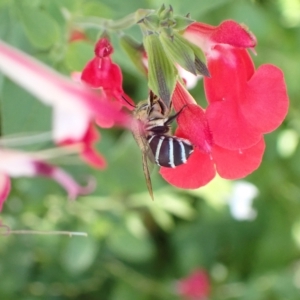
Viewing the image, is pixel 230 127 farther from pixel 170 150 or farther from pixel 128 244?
pixel 128 244

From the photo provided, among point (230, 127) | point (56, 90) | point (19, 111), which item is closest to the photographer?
point (56, 90)

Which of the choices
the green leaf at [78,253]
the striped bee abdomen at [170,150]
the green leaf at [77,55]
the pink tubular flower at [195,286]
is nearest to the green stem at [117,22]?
the green leaf at [77,55]

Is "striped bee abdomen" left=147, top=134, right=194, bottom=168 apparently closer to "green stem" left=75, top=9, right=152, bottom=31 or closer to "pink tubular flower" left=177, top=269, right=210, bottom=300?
"green stem" left=75, top=9, right=152, bottom=31

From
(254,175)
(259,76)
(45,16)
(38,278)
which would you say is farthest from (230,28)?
(38,278)

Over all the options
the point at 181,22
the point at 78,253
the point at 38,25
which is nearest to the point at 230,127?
the point at 181,22

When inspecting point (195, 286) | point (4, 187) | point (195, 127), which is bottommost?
point (195, 286)

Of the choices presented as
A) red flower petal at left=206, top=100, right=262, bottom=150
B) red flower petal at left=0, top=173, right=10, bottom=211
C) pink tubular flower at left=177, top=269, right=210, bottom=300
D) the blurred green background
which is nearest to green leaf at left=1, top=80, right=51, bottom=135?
red flower petal at left=0, top=173, right=10, bottom=211

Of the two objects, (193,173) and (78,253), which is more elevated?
(193,173)
